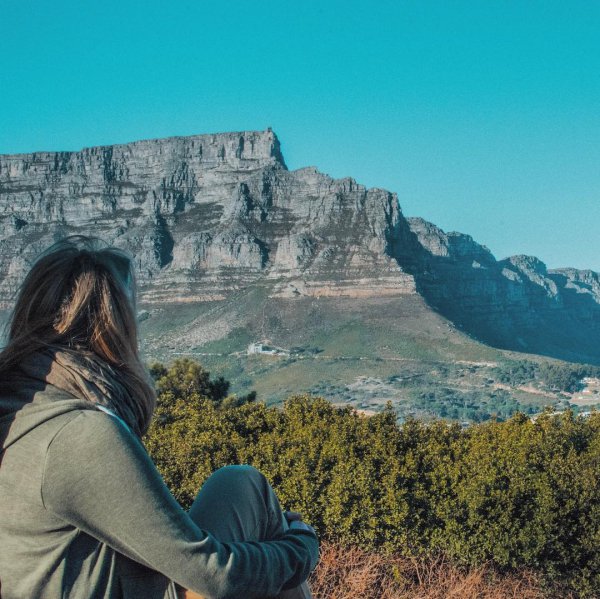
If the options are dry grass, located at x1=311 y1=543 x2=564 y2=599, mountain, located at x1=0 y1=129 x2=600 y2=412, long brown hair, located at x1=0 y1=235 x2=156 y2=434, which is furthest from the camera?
mountain, located at x1=0 y1=129 x2=600 y2=412

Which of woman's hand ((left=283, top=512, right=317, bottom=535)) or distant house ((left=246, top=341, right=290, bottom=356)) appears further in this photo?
distant house ((left=246, top=341, right=290, bottom=356))

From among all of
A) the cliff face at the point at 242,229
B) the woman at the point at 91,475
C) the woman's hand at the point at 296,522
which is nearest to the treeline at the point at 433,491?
the woman's hand at the point at 296,522

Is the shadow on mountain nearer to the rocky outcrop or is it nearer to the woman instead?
the rocky outcrop

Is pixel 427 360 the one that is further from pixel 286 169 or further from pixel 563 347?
pixel 563 347

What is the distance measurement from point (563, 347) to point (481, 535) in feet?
434

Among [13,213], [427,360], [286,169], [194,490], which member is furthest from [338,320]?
[194,490]

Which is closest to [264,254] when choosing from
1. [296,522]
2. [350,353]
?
[350,353]

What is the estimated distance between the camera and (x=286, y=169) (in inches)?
4395

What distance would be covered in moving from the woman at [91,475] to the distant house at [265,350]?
6933 centimetres

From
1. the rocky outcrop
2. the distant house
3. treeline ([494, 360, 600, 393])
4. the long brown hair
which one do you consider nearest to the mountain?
the rocky outcrop

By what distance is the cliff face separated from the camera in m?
89.7

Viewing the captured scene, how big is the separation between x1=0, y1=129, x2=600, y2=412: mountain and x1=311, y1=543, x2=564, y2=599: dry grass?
6432cm

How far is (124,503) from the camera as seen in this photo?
1575mm

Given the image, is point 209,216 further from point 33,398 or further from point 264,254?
point 33,398
